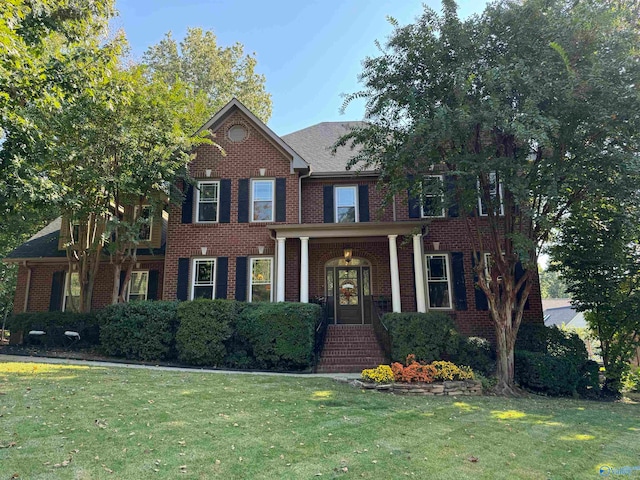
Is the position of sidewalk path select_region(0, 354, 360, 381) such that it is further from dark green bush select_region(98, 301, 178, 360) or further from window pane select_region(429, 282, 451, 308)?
window pane select_region(429, 282, 451, 308)

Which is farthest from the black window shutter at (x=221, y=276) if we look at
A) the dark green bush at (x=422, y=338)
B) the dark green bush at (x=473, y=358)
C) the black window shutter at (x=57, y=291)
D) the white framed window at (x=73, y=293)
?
the dark green bush at (x=473, y=358)

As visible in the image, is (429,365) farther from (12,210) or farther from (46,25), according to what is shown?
(46,25)

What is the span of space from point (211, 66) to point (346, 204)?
16928 mm

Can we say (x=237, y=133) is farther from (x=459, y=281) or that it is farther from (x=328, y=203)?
(x=459, y=281)

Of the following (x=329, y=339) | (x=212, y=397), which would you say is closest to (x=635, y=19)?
(x=329, y=339)

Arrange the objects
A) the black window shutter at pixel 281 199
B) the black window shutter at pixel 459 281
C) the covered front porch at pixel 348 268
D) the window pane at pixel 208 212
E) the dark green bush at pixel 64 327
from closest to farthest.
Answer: the dark green bush at pixel 64 327
the covered front porch at pixel 348 268
the black window shutter at pixel 459 281
the black window shutter at pixel 281 199
the window pane at pixel 208 212

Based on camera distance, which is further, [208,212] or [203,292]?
[208,212]

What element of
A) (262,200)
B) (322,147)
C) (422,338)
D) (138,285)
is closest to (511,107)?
(422,338)

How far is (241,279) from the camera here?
13.2 m

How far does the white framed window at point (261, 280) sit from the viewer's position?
1317 centimetres

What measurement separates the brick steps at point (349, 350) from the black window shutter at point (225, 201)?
17.1ft

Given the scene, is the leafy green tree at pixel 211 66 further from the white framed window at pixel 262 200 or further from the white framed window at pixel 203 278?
the white framed window at pixel 203 278

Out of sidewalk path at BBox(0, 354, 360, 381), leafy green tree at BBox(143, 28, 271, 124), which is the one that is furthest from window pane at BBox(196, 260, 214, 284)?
leafy green tree at BBox(143, 28, 271, 124)

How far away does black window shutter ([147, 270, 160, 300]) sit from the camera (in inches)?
578
